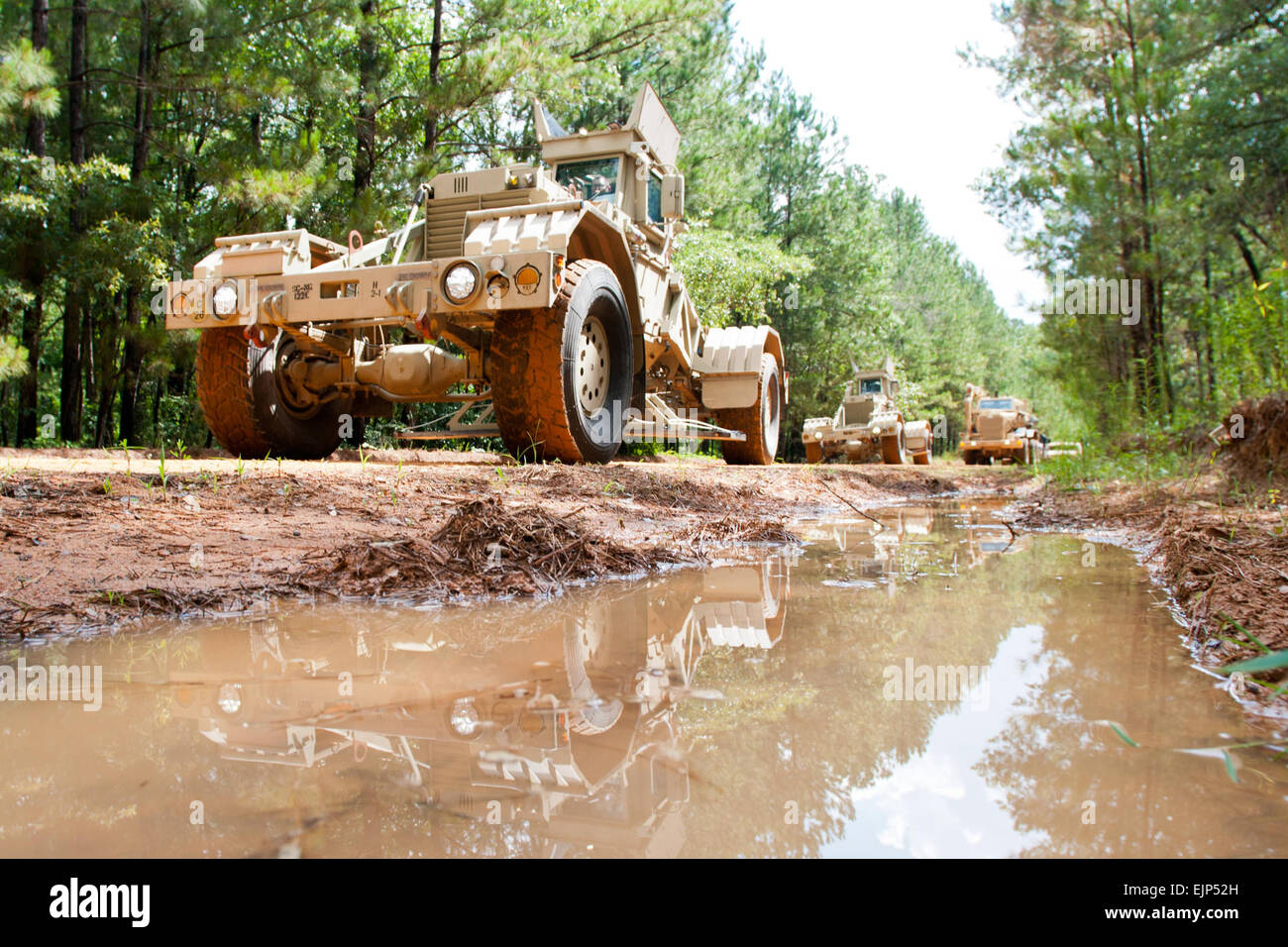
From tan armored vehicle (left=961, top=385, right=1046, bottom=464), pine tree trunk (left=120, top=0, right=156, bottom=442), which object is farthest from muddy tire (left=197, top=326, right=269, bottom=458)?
tan armored vehicle (left=961, top=385, right=1046, bottom=464)

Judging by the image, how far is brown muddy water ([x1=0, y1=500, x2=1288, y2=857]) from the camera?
0.98 metres

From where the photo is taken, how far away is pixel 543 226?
4914 millimetres

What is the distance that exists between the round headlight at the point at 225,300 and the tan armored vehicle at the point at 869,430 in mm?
13797

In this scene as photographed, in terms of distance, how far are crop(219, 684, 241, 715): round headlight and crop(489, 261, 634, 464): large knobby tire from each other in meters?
3.41

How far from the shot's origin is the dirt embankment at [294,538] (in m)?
2.30

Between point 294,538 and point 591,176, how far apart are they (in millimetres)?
5306

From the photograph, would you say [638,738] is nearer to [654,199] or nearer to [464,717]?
[464,717]

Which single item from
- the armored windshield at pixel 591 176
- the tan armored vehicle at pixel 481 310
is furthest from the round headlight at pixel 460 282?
the armored windshield at pixel 591 176

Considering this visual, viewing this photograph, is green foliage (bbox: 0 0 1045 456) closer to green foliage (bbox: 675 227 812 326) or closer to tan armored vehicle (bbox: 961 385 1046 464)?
green foliage (bbox: 675 227 812 326)

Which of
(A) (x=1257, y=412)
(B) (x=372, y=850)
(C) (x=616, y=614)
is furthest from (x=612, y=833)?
(A) (x=1257, y=412)
